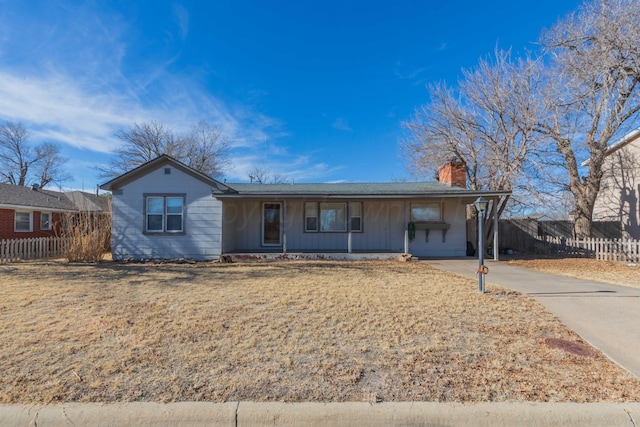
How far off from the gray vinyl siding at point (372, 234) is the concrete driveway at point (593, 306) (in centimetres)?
389

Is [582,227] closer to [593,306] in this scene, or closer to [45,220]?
[593,306]

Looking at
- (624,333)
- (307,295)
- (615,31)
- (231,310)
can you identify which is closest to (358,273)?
(307,295)

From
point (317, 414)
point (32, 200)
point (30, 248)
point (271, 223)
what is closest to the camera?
point (317, 414)

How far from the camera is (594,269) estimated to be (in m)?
9.60

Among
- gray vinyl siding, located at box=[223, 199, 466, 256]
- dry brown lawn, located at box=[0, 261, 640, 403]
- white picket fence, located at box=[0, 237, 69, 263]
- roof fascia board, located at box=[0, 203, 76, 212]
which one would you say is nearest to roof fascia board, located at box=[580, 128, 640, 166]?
gray vinyl siding, located at box=[223, 199, 466, 256]

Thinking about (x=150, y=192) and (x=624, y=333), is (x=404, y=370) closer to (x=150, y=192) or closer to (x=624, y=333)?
(x=624, y=333)

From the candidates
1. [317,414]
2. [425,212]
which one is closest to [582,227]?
[425,212]

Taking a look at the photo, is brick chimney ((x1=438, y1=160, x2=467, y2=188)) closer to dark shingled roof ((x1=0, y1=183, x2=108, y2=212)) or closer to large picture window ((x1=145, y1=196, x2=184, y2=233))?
large picture window ((x1=145, y1=196, x2=184, y2=233))

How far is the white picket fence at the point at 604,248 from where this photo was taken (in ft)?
37.1

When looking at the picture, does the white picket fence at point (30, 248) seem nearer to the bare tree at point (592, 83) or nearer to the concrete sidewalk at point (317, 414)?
the concrete sidewalk at point (317, 414)

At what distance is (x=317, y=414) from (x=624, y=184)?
19.6 meters

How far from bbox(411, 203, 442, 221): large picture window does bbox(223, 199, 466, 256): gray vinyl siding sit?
12.5 inches

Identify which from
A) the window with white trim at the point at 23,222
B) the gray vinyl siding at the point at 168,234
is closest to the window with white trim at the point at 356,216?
the gray vinyl siding at the point at 168,234

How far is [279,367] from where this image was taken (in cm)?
304
